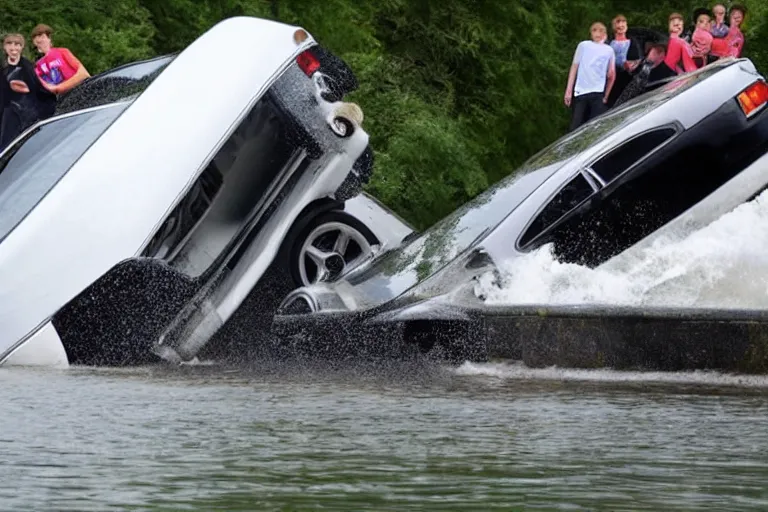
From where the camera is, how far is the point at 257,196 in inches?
493

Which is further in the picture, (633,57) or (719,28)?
(719,28)

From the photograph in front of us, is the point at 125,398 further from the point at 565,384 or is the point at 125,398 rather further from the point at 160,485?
the point at 160,485

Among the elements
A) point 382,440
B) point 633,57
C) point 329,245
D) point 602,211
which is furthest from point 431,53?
point 382,440

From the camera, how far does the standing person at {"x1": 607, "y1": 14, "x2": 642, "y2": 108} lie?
659 inches

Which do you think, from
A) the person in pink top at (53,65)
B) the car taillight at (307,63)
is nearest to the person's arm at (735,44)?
the person in pink top at (53,65)

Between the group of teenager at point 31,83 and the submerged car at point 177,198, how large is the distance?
5.65 feet

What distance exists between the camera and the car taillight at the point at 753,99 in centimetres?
1143

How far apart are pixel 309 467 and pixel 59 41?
42.8 ft

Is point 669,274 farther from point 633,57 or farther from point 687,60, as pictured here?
point 633,57

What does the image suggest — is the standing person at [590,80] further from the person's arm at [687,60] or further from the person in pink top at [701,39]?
the person in pink top at [701,39]

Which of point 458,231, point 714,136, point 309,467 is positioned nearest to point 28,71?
point 458,231

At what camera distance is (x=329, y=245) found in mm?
12695

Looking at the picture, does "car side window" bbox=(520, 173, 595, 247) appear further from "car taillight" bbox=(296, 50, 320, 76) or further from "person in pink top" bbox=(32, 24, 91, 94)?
"person in pink top" bbox=(32, 24, 91, 94)

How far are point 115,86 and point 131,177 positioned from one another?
62.9 inches
